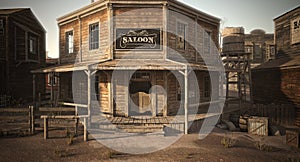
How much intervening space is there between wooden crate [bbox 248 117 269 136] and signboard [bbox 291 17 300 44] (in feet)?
30.2

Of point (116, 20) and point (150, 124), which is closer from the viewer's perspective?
point (150, 124)

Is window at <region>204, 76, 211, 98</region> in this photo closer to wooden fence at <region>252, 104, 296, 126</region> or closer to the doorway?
wooden fence at <region>252, 104, 296, 126</region>

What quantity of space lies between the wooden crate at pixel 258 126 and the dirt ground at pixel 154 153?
857 mm

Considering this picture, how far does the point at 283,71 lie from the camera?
13.4 metres

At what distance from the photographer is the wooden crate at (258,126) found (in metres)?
9.56

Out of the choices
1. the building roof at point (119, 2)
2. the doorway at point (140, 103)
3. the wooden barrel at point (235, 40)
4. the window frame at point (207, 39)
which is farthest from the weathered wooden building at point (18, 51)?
the wooden barrel at point (235, 40)

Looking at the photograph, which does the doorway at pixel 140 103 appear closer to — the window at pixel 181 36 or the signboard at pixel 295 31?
the window at pixel 181 36

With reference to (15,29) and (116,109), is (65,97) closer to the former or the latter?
(116,109)

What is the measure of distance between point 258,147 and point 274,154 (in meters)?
0.69

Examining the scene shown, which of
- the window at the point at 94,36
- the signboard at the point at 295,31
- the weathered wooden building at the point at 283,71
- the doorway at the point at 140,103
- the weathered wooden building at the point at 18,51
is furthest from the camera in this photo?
the weathered wooden building at the point at 18,51

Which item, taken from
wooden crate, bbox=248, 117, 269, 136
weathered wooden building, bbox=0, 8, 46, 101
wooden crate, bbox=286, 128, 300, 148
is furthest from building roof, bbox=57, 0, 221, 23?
wooden crate, bbox=286, 128, 300, 148

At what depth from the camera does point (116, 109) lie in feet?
35.9

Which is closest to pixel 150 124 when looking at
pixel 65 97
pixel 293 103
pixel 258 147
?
pixel 258 147

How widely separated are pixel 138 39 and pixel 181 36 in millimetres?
3113
